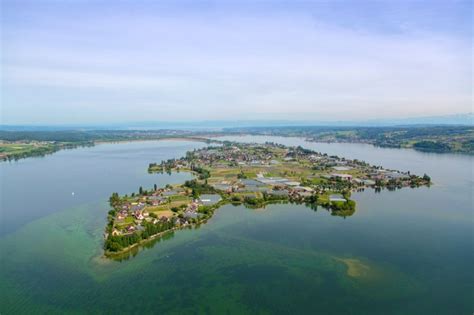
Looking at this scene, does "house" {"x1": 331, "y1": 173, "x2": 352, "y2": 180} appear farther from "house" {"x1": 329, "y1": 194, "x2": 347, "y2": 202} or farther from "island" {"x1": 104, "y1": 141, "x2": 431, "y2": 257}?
"house" {"x1": 329, "y1": 194, "x2": 347, "y2": 202}

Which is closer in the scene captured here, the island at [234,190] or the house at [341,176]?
the island at [234,190]

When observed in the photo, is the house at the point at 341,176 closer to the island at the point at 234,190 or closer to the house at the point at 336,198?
the island at the point at 234,190

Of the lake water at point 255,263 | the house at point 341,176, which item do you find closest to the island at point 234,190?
the house at point 341,176

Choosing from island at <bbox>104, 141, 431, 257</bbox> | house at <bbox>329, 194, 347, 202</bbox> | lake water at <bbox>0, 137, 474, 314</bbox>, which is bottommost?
lake water at <bbox>0, 137, 474, 314</bbox>

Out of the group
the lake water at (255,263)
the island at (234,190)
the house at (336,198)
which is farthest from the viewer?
the house at (336,198)

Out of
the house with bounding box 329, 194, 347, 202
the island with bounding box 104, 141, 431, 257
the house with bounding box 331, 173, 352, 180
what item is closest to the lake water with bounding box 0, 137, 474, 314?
the island with bounding box 104, 141, 431, 257

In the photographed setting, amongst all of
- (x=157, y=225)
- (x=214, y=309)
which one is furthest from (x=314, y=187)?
(x=214, y=309)

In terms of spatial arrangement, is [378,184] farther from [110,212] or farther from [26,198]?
[26,198]
